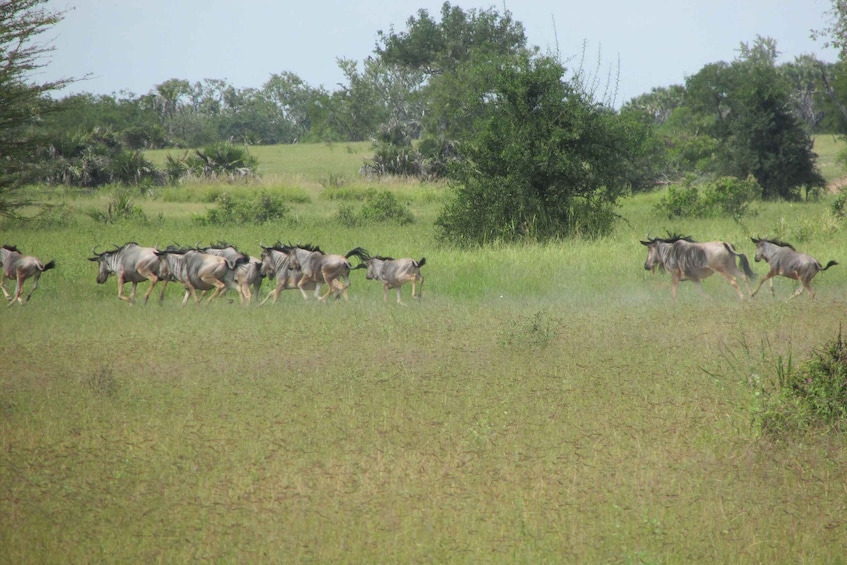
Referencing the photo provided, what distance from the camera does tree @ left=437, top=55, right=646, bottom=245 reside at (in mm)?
20438

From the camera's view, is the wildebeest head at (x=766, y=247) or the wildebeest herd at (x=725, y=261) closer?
the wildebeest herd at (x=725, y=261)

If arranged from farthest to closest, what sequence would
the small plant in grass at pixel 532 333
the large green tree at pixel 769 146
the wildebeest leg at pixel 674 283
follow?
the large green tree at pixel 769 146
the wildebeest leg at pixel 674 283
the small plant in grass at pixel 532 333

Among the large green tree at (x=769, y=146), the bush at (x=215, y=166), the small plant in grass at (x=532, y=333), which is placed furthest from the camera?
the bush at (x=215, y=166)

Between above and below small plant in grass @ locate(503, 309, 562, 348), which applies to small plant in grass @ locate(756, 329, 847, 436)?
above

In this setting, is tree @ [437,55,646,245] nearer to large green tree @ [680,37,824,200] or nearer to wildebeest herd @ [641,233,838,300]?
wildebeest herd @ [641,233,838,300]

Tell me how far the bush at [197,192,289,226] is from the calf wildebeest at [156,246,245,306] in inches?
434

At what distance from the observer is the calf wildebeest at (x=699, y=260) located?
13.5 meters

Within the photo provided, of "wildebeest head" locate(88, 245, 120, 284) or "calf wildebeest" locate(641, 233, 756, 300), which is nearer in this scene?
"calf wildebeest" locate(641, 233, 756, 300)

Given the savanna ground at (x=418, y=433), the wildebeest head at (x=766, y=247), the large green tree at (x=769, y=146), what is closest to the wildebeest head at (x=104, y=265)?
the savanna ground at (x=418, y=433)

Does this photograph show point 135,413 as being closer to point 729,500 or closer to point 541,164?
point 729,500

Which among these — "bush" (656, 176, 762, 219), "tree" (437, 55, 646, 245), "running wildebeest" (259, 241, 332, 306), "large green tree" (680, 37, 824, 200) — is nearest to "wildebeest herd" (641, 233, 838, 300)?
"running wildebeest" (259, 241, 332, 306)

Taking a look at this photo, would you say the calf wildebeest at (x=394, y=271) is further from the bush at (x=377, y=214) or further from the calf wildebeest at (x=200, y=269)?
the bush at (x=377, y=214)

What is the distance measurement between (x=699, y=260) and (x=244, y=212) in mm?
14707

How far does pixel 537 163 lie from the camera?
20.5 m
